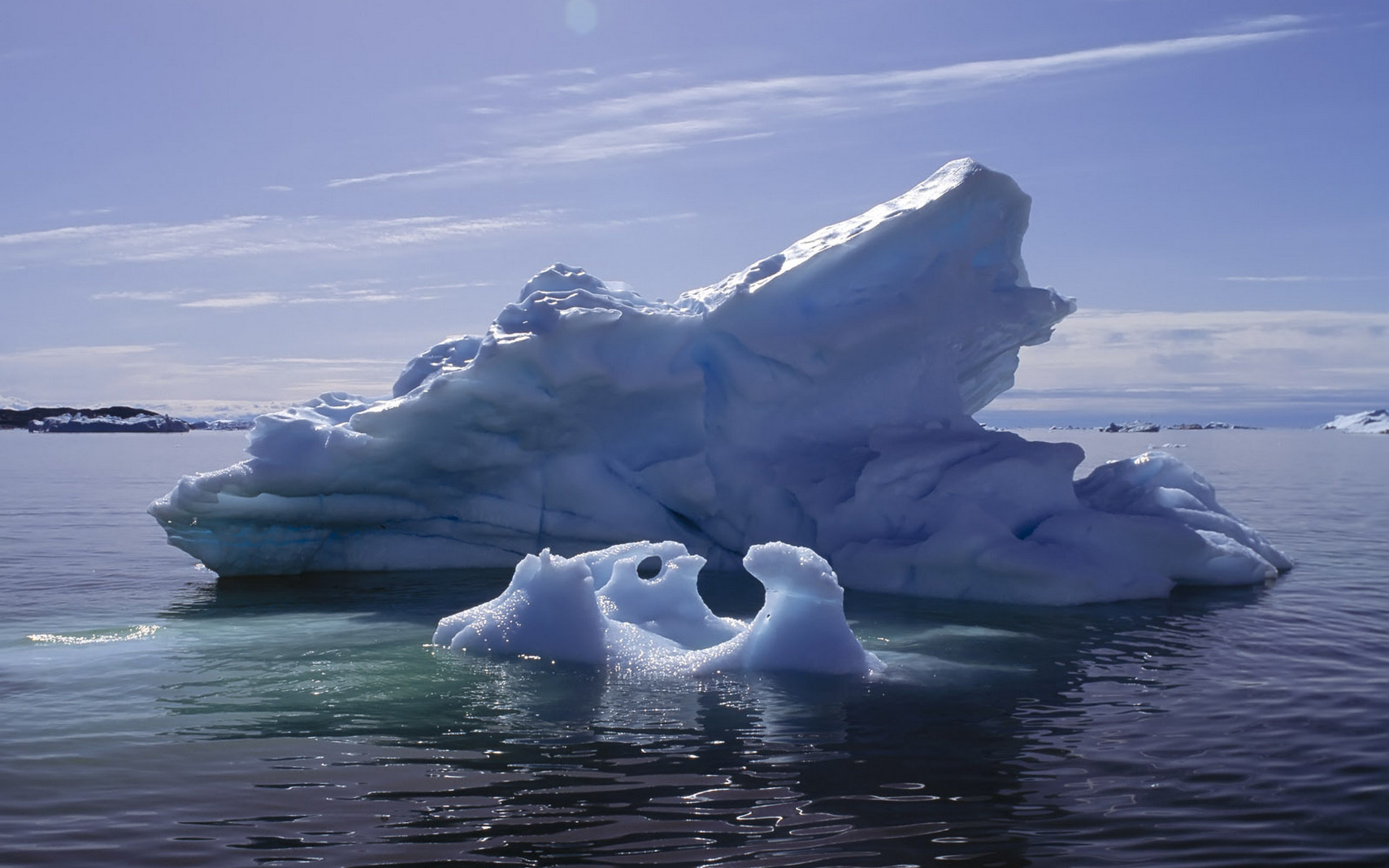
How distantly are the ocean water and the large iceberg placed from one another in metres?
1.82

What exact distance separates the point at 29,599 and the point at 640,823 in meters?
10.3

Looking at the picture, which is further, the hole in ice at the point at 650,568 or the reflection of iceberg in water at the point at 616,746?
the hole in ice at the point at 650,568

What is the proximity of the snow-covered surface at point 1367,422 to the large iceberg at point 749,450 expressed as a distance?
93.1 m

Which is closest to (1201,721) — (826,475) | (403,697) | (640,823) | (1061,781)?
(1061,781)

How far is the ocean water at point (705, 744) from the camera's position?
5.28 metres

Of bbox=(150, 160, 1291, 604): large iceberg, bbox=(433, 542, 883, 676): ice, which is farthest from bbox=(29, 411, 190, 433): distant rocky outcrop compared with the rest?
bbox=(433, 542, 883, 676): ice

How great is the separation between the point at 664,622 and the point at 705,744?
3.42m

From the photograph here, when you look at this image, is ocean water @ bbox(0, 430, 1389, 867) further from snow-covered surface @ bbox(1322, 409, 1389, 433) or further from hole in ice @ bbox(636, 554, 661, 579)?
snow-covered surface @ bbox(1322, 409, 1389, 433)

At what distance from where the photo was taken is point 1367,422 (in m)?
99.4

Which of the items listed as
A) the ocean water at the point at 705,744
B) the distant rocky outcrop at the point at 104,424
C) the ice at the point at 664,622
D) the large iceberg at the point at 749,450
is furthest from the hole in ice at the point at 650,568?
the distant rocky outcrop at the point at 104,424

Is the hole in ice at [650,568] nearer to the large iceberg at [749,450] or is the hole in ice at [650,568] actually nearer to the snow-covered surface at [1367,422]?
the large iceberg at [749,450]

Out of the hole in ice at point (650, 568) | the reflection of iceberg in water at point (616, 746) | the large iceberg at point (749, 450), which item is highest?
the large iceberg at point (749, 450)

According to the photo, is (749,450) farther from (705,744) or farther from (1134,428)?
(1134,428)

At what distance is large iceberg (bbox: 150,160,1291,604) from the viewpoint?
13727 mm
